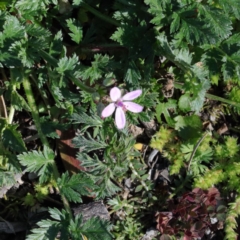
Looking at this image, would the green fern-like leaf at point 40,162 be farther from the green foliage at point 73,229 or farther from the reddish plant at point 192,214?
the reddish plant at point 192,214

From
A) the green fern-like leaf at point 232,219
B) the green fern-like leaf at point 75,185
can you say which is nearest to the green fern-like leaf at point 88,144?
the green fern-like leaf at point 75,185

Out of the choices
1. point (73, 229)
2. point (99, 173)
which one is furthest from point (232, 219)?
point (73, 229)

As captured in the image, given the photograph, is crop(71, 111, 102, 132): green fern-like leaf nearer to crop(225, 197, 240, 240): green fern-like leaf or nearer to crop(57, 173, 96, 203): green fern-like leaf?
crop(57, 173, 96, 203): green fern-like leaf

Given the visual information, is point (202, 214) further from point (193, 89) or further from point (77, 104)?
point (77, 104)

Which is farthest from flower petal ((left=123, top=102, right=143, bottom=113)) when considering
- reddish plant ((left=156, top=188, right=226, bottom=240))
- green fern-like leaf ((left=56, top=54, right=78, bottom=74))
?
reddish plant ((left=156, top=188, right=226, bottom=240))

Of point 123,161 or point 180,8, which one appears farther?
point 123,161

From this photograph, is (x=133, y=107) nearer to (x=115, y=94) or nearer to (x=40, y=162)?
(x=115, y=94)

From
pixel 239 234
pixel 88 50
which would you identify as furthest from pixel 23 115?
pixel 239 234
